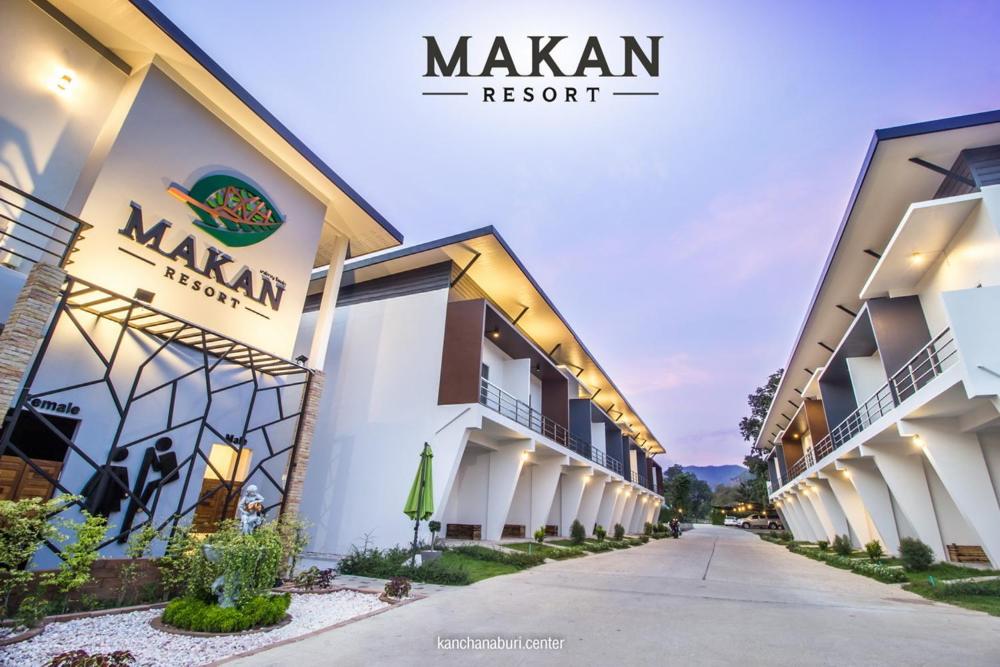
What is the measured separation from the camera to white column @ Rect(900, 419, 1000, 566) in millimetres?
9406

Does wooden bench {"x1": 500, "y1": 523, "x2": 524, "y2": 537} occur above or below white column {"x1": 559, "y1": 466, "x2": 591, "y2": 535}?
below

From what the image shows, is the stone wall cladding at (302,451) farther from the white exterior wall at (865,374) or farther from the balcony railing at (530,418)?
the white exterior wall at (865,374)

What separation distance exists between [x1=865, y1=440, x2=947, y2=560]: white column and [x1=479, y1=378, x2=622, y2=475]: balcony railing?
10.5 meters

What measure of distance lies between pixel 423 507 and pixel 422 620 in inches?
169

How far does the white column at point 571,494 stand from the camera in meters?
20.9

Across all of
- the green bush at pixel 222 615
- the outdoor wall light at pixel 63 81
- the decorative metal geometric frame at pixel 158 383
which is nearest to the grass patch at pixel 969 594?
the green bush at pixel 222 615

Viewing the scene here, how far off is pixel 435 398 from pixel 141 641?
8820 millimetres

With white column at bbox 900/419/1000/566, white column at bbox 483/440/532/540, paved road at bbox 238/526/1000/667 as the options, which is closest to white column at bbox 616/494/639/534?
white column at bbox 483/440/532/540

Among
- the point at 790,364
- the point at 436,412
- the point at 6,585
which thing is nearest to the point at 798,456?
the point at 790,364

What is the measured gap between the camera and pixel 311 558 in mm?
12289

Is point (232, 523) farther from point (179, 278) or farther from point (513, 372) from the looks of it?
point (513, 372)

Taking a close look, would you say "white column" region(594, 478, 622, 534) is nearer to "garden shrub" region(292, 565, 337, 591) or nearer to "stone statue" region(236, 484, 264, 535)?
"garden shrub" region(292, 565, 337, 591)

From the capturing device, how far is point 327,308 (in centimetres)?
1144

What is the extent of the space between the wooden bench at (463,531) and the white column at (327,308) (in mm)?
8189
